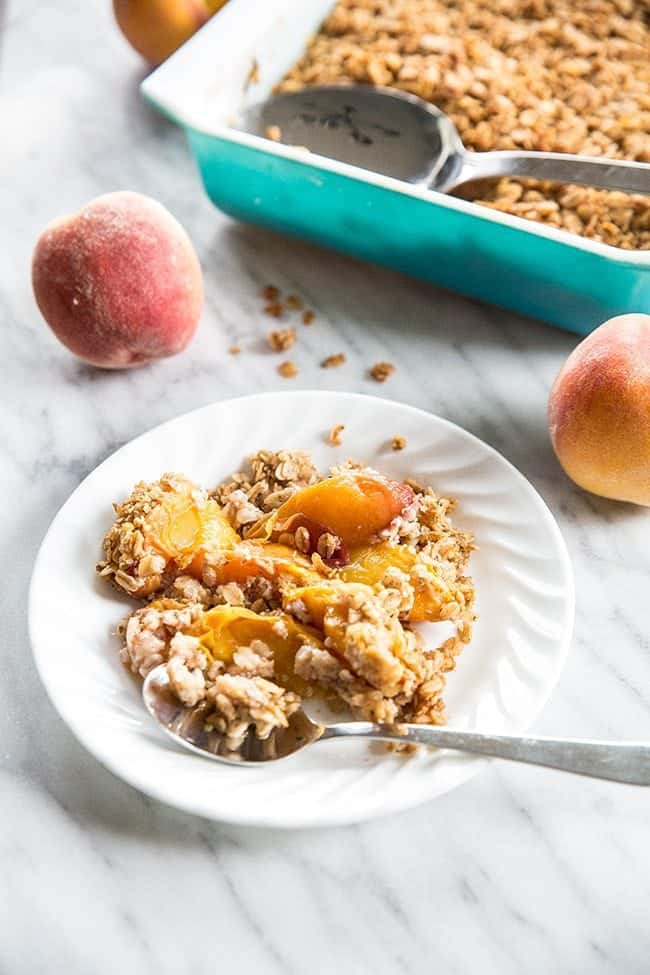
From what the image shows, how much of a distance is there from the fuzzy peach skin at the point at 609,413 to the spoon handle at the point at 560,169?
199 millimetres

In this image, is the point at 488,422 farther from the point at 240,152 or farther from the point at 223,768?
the point at 223,768

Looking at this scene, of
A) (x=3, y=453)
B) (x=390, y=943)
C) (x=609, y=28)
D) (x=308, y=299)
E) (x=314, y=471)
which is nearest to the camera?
(x=390, y=943)

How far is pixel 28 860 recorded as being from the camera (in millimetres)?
861

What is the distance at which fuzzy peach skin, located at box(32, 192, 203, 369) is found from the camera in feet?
3.76

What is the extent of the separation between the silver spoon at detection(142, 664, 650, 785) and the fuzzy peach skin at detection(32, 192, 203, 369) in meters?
0.44

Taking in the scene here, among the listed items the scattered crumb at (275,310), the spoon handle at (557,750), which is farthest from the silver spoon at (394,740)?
the scattered crumb at (275,310)

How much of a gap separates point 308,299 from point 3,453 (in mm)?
410

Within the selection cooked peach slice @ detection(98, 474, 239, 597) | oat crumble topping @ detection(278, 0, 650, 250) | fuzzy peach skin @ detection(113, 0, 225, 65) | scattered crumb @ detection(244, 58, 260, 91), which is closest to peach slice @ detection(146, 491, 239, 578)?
cooked peach slice @ detection(98, 474, 239, 597)

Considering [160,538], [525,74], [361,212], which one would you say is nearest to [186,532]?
[160,538]

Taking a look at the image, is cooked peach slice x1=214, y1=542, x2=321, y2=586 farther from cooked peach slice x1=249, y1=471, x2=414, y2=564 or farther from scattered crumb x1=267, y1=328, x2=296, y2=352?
scattered crumb x1=267, y1=328, x2=296, y2=352

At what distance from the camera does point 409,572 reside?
36.2 inches

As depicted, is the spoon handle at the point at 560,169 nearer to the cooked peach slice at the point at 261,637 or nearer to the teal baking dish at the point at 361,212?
the teal baking dish at the point at 361,212

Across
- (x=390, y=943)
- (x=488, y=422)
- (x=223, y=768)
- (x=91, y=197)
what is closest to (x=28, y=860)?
(x=223, y=768)

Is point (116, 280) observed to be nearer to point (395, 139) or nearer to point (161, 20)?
point (395, 139)
